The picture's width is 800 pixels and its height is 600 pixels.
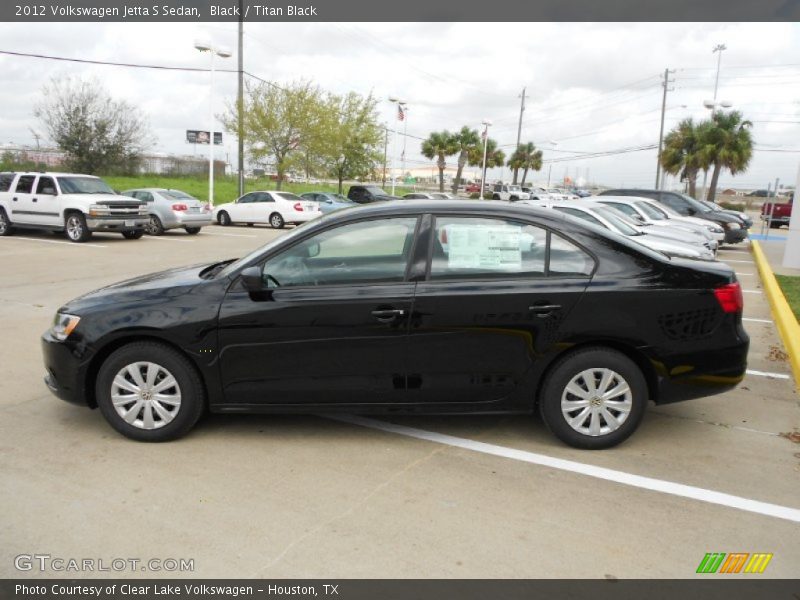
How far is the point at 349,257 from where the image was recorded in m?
4.56

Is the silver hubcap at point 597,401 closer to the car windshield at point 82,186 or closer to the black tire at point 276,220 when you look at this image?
the car windshield at point 82,186

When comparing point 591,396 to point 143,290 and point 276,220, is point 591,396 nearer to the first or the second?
point 143,290

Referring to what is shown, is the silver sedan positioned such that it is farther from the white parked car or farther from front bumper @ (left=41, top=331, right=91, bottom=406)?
front bumper @ (left=41, top=331, right=91, bottom=406)

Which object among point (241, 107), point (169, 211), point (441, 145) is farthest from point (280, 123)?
point (441, 145)

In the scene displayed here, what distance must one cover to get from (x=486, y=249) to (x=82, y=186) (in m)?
16.3

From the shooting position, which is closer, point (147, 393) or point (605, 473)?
point (605, 473)

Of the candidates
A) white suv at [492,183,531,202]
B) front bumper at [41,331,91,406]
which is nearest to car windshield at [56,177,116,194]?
front bumper at [41,331,91,406]

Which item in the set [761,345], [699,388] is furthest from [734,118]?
[699,388]

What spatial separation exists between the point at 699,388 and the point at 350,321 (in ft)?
7.87

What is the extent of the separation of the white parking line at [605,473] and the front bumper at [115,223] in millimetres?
14334

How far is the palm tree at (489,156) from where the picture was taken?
5775 centimetres

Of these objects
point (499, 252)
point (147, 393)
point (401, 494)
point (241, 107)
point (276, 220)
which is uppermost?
point (241, 107)

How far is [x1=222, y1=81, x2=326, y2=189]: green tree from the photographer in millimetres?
33281

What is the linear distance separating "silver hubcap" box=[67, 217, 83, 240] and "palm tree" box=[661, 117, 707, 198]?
3676 cm
